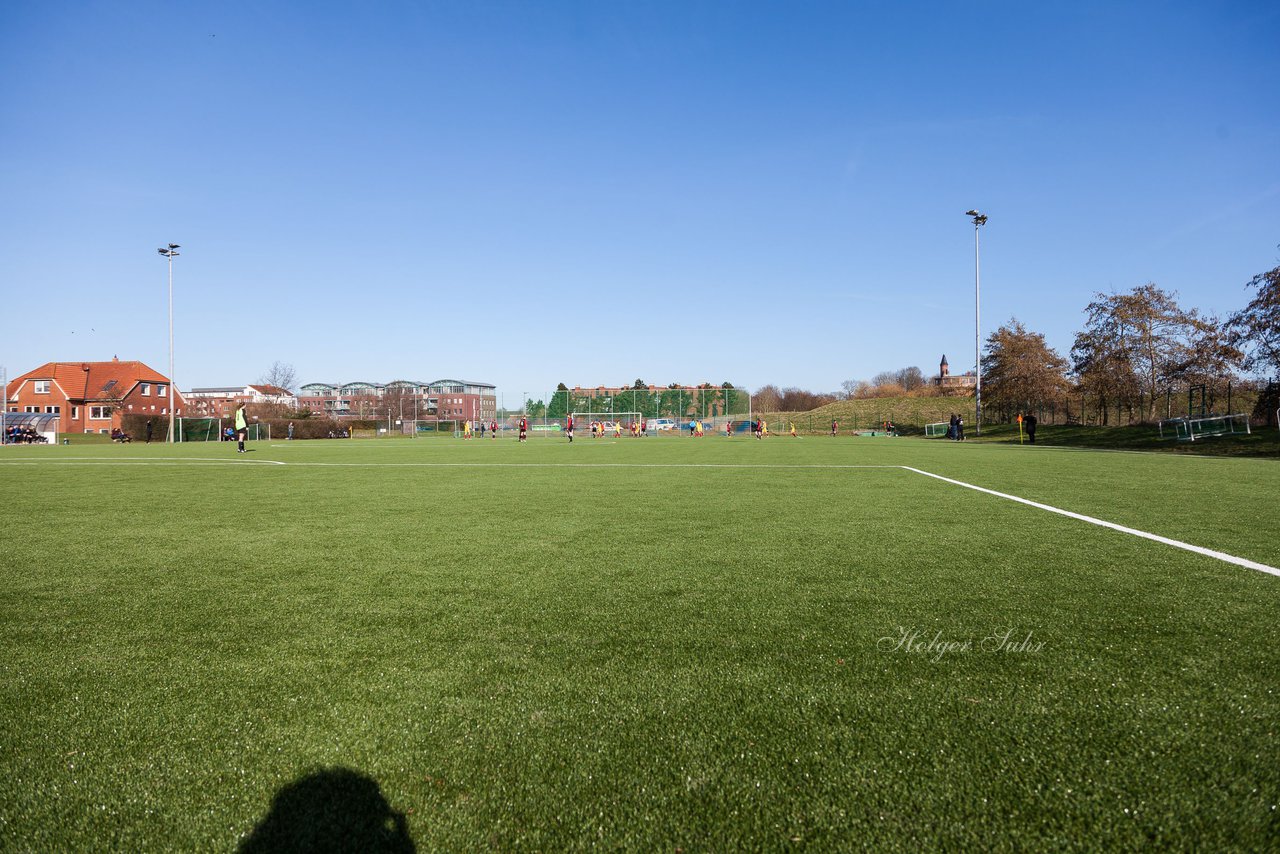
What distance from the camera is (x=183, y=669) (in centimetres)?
279

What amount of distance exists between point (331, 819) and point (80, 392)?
95.0m

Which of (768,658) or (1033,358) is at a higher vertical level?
(1033,358)

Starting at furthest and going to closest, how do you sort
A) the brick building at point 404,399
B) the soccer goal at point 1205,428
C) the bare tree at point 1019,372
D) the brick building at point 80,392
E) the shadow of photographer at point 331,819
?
1. the brick building at point 404,399
2. the brick building at point 80,392
3. the bare tree at point 1019,372
4. the soccer goal at point 1205,428
5. the shadow of photographer at point 331,819

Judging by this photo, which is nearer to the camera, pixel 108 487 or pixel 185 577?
pixel 185 577

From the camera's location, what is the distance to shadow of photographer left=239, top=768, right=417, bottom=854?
5.49 feet

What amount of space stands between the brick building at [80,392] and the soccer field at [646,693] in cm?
8424

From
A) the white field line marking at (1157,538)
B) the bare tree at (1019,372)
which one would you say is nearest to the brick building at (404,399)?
the bare tree at (1019,372)

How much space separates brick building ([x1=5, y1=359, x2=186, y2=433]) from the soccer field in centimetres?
8424

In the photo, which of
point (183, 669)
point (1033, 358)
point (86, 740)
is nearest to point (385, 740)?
point (86, 740)

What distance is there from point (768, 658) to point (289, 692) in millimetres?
1934

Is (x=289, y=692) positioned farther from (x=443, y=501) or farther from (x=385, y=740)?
(x=443, y=501)

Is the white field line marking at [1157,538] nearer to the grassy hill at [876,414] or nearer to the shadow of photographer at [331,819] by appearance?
the shadow of photographer at [331,819]

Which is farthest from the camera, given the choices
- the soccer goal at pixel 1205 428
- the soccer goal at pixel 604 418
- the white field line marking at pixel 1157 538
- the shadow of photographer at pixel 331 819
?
the soccer goal at pixel 604 418

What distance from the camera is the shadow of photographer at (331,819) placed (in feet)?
5.49
